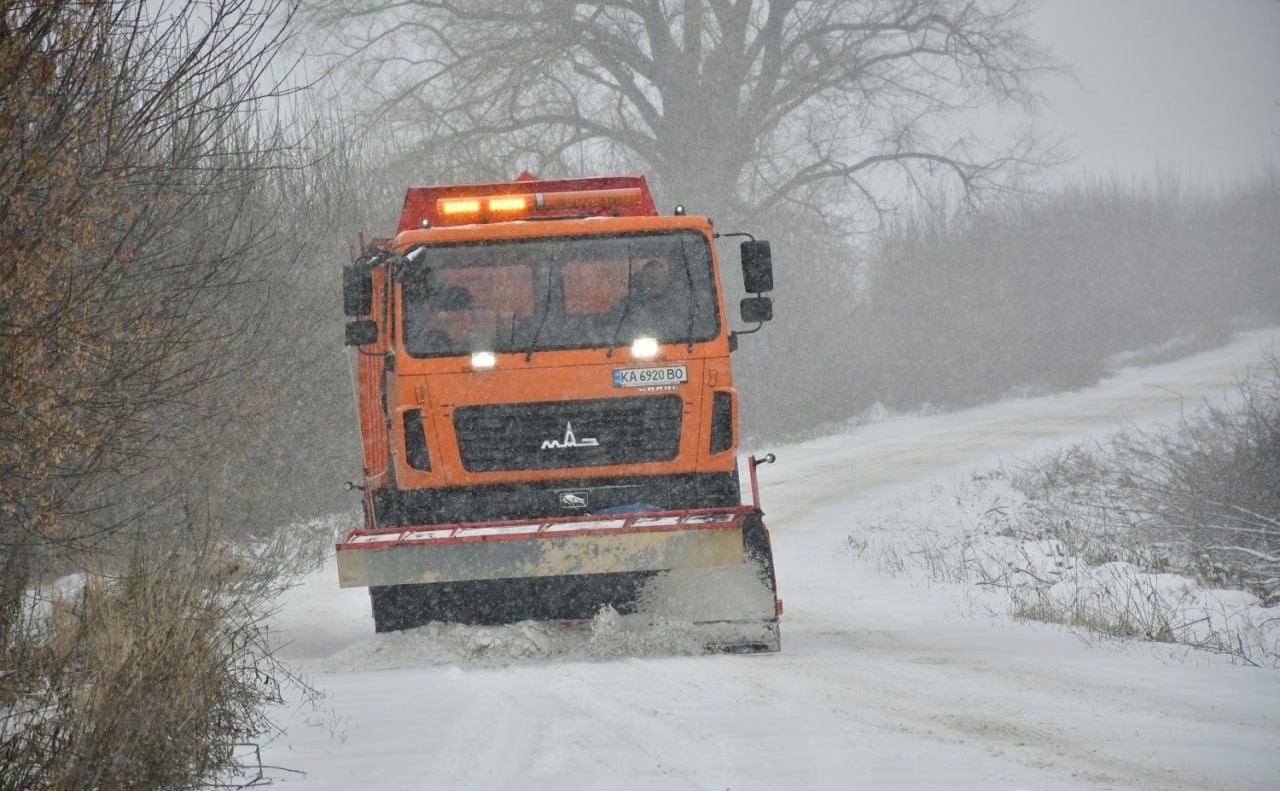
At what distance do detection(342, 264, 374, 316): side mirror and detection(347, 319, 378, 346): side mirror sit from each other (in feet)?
0.39

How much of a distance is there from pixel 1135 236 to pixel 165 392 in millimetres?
49283

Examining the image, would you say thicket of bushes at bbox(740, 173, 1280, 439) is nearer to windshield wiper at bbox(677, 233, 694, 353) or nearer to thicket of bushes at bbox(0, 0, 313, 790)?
windshield wiper at bbox(677, 233, 694, 353)

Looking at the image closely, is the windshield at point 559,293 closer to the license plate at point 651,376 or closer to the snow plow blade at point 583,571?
the license plate at point 651,376

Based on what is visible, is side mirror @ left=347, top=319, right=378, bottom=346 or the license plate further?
side mirror @ left=347, top=319, right=378, bottom=346

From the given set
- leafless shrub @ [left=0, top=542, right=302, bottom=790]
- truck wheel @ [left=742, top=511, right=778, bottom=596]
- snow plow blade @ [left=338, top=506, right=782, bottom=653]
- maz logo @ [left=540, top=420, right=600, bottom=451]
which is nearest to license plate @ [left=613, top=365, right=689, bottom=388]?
maz logo @ [left=540, top=420, right=600, bottom=451]

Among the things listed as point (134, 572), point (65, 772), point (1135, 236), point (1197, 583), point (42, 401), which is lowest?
point (1197, 583)

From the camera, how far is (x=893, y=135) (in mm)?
30016

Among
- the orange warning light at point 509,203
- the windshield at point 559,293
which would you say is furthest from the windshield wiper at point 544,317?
the orange warning light at point 509,203

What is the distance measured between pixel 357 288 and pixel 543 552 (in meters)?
2.23

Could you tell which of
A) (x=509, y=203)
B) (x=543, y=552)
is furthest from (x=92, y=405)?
(x=509, y=203)

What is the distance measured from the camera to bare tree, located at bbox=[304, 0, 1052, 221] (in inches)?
1111

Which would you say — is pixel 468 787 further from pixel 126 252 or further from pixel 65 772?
pixel 126 252

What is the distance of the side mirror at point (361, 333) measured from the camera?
805cm

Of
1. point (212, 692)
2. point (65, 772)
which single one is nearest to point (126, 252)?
point (212, 692)
